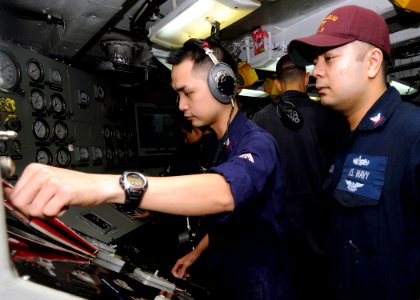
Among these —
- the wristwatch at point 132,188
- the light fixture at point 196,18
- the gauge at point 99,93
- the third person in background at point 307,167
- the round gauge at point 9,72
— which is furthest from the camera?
the gauge at point 99,93

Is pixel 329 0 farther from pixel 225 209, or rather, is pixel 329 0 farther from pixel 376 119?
pixel 225 209

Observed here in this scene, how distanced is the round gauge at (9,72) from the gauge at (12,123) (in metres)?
0.26

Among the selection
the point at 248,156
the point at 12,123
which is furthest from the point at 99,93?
the point at 248,156

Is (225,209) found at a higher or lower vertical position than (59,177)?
lower

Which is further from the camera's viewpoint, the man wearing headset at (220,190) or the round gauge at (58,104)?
the round gauge at (58,104)

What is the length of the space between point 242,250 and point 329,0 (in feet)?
9.91

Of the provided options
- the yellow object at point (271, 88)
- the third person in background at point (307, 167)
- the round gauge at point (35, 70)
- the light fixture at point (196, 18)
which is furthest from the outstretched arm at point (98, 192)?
the yellow object at point (271, 88)

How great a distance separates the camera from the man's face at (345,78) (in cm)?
152

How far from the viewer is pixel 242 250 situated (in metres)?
1.41

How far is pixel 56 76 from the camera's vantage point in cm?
398

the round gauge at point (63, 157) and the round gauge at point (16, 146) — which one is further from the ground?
the round gauge at point (16, 146)

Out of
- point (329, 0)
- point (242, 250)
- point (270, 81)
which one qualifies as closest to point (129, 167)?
point (270, 81)

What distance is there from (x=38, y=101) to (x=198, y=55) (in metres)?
2.79

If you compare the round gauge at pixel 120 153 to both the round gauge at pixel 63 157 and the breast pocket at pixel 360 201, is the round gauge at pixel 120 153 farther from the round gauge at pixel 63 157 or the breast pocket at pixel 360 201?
the breast pocket at pixel 360 201
